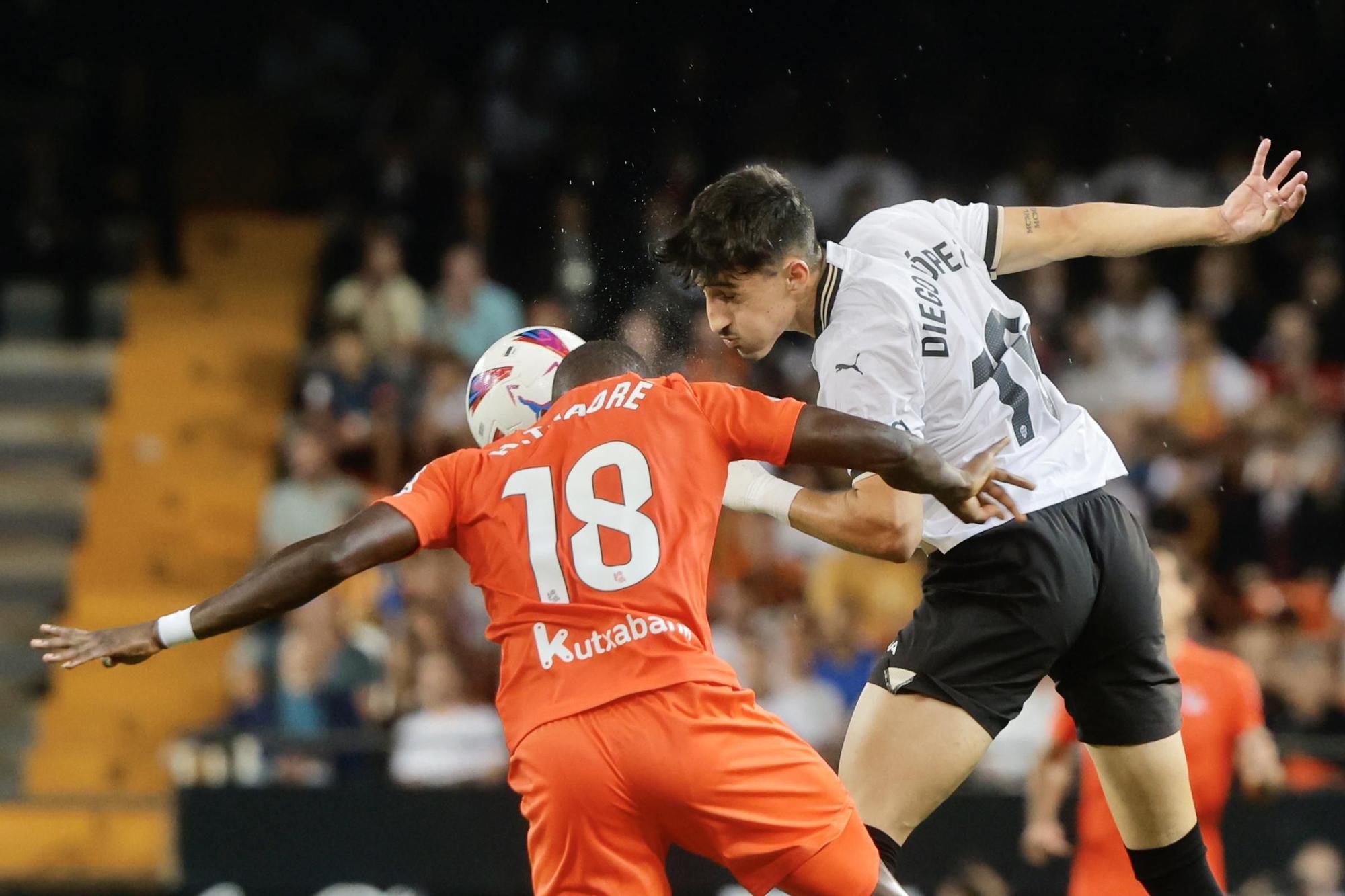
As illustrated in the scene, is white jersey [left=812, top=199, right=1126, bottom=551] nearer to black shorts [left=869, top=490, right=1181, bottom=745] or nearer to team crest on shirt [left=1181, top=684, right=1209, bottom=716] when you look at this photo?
black shorts [left=869, top=490, right=1181, bottom=745]

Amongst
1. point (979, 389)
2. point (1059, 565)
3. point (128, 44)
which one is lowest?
point (1059, 565)

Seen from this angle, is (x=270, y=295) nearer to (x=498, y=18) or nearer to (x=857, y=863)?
(x=498, y=18)

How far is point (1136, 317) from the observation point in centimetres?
1031

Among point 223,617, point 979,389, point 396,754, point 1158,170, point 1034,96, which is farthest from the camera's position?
point 1034,96

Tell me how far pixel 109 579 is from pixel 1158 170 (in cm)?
694

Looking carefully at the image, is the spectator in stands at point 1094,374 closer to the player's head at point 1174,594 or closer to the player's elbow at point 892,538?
the player's head at point 1174,594

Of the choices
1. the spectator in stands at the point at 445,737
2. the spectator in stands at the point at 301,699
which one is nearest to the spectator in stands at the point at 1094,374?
the spectator in stands at the point at 445,737

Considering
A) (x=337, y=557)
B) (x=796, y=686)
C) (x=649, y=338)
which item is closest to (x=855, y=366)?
(x=337, y=557)

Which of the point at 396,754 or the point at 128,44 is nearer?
the point at 396,754

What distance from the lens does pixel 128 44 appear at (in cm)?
1309

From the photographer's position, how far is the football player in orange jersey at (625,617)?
3.82 meters

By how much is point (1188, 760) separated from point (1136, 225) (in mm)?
2627

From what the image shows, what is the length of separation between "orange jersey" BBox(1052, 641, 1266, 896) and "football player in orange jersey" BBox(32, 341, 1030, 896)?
9.09ft

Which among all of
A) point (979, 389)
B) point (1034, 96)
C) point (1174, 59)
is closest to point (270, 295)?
point (1034, 96)
